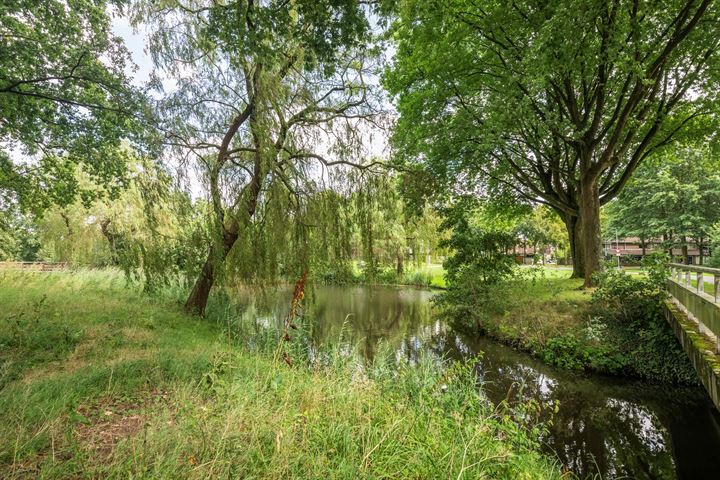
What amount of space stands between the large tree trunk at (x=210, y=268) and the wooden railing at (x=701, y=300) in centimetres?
675

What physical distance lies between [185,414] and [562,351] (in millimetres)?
7950

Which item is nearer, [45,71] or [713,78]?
[45,71]

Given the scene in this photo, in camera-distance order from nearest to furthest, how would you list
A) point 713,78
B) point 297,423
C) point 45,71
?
point 297,423 → point 45,71 → point 713,78

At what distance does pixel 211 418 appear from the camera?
2.62 metres

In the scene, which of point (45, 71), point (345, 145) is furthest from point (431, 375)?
point (45, 71)

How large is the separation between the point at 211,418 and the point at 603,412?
20.5 feet

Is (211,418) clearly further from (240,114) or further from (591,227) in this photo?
(591,227)

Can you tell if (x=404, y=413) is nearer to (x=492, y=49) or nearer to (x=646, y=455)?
(x=646, y=455)

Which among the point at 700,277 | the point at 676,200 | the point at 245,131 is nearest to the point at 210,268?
the point at 245,131

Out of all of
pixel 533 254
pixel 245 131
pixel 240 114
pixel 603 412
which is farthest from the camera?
pixel 533 254

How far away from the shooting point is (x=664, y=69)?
30.7 feet

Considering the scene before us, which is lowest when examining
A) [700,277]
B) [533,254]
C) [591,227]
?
[700,277]

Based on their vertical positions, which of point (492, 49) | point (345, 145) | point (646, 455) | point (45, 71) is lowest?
point (646, 455)

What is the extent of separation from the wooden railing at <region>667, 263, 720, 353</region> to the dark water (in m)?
1.56
